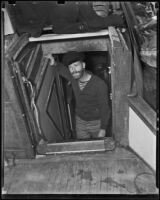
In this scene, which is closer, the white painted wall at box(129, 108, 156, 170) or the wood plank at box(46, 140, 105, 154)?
the white painted wall at box(129, 108, 156, 170)

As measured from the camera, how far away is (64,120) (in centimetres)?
507

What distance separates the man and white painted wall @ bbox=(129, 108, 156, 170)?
0.70 m

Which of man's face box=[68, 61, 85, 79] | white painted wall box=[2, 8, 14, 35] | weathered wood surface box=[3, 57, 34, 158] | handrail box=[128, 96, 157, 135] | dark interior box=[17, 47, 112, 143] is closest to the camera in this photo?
handrail box=[128, 96, 157, 135]

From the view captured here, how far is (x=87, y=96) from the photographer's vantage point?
3562 mm

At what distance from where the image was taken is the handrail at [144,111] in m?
2.33

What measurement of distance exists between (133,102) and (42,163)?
1.24 m

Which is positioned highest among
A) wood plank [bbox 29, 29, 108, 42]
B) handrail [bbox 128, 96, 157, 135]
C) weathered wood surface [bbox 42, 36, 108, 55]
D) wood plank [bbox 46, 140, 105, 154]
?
wood plank [bbox 29, 29, 108, 42]

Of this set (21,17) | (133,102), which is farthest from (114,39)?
(21,17)

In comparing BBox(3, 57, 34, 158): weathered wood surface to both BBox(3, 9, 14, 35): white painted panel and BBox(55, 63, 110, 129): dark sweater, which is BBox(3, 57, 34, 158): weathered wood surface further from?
BBox(55, 63, 110, 129): dark sweater

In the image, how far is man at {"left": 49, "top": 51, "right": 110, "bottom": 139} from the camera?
135 inches

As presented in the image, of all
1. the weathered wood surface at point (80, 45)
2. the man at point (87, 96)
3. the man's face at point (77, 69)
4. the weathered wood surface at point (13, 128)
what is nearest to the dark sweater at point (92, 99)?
the man at point (87, 96)

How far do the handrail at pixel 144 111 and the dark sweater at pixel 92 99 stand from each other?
0.69 m

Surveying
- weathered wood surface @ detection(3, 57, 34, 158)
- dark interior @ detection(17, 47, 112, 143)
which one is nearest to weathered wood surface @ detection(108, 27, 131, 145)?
→ dark interior @ detection(17, 47, 112, 143)

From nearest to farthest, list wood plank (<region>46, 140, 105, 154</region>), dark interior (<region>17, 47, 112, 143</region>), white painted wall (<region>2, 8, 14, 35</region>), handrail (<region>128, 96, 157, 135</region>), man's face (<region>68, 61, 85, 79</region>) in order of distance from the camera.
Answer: handrail (<region>128, 96, 157, 135</region>), white painted wall (<region>2, 8, 14, 35</region>), wood plank (<region>46, 140, 105, 154</region>), dark interior (<region>17, 47, 112, 143</region>), man's face (<region>68, 61, 85, 79</region>)
